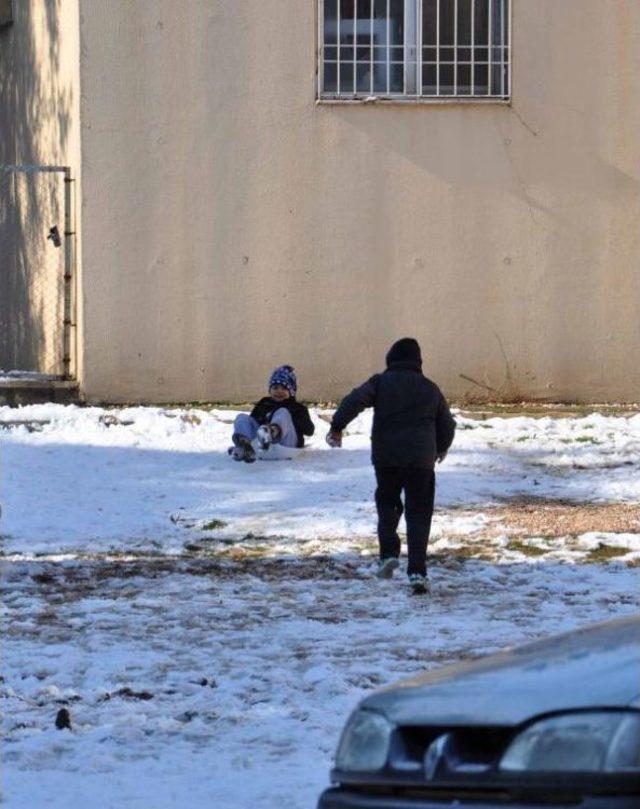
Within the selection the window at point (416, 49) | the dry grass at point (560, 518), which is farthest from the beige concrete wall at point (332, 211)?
the dry grass at point (560, 518)

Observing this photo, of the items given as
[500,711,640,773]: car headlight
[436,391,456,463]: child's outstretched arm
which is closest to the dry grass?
[436,391,456,463]: child's outstretched arm

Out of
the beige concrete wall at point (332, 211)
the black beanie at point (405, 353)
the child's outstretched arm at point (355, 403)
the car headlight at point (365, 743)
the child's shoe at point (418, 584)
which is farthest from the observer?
the beige concrete wall at point (332, 211)

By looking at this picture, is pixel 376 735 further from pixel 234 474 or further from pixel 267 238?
pixel 267 238

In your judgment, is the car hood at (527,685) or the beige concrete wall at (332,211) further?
the beige concrete wall at (332,211)

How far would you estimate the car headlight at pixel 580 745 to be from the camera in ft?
12.9

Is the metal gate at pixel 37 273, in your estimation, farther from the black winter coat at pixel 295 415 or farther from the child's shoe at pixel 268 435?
the child's shoe at pixel 268 435

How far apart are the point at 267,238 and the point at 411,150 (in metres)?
1.64

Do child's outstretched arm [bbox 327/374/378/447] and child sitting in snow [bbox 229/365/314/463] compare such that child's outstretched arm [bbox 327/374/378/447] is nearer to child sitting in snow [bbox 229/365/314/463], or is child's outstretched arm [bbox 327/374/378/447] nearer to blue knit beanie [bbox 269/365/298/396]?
child sitting in snow [bbox 229/365/314/463]

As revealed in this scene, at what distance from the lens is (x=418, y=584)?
10.6 meters

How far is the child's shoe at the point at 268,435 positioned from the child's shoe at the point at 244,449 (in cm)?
10

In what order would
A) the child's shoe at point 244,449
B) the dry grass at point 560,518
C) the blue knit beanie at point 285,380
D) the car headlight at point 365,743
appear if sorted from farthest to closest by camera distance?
the blue knit beanie at point 285,380 → the child's shoe at point 244,449 → the dry grass at point 560,518 → the car headlight at point 365,743

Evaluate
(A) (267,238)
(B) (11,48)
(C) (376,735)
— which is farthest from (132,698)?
(B) (11,48)

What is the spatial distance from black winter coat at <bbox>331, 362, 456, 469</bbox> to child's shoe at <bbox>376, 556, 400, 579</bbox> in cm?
62

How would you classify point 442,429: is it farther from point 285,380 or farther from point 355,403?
point 285,380
